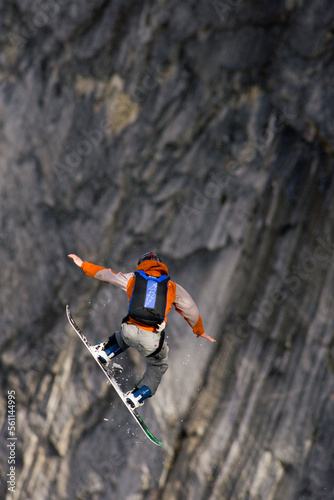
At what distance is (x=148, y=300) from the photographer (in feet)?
14.7

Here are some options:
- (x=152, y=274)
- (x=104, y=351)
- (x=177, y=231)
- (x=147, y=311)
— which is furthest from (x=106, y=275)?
(x=177, y=231)

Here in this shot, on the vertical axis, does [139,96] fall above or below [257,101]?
below

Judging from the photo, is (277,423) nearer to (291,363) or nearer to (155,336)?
(291,363)

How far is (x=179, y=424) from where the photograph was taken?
687 cm

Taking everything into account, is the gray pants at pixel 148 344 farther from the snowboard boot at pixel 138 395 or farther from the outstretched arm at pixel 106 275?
the outstretched arm at pixel 106 275

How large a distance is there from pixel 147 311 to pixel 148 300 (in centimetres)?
13

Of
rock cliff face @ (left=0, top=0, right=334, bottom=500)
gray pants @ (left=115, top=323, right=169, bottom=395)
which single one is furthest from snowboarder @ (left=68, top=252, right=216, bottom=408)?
rock cliff face @ (left=0, top=0, right=334, bottom=500)

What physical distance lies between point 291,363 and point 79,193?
14.7ft

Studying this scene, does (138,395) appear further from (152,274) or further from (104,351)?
(152,274)

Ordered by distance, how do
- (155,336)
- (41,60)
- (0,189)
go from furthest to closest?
(0,189)
(41,60)
(155,336)

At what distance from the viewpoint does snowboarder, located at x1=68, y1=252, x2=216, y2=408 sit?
4.51m

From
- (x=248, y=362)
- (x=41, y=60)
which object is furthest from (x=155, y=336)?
(x=41, y=60)

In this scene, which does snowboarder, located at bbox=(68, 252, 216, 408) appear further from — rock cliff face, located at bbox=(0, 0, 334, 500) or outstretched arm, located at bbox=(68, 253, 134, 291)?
rock cliff face, located at bbox=(0, 0, 334, 500)

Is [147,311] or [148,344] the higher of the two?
[147,311]
